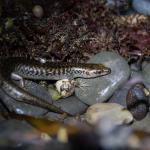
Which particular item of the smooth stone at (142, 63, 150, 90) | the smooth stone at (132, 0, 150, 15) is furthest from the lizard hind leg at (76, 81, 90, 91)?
the smooth stone at (132, 0, 150, 15)

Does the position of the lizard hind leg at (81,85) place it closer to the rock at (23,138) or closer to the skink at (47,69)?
the skink at (47,69)

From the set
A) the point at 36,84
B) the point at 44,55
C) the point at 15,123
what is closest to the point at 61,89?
the point at 36,84

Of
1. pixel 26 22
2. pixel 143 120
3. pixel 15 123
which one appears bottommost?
pixel 143 120

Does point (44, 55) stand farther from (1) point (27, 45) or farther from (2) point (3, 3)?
(2) point (3, 3)

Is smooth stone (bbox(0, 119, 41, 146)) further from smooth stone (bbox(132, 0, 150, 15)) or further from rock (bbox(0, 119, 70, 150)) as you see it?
smooth stone (bbox(132, 0, 150, 15))

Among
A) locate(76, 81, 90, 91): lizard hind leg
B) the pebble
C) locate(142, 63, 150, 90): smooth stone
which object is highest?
locate(142, 63, 150, 90): smooth stone

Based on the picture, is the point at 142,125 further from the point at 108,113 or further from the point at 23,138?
the point at 23,138
